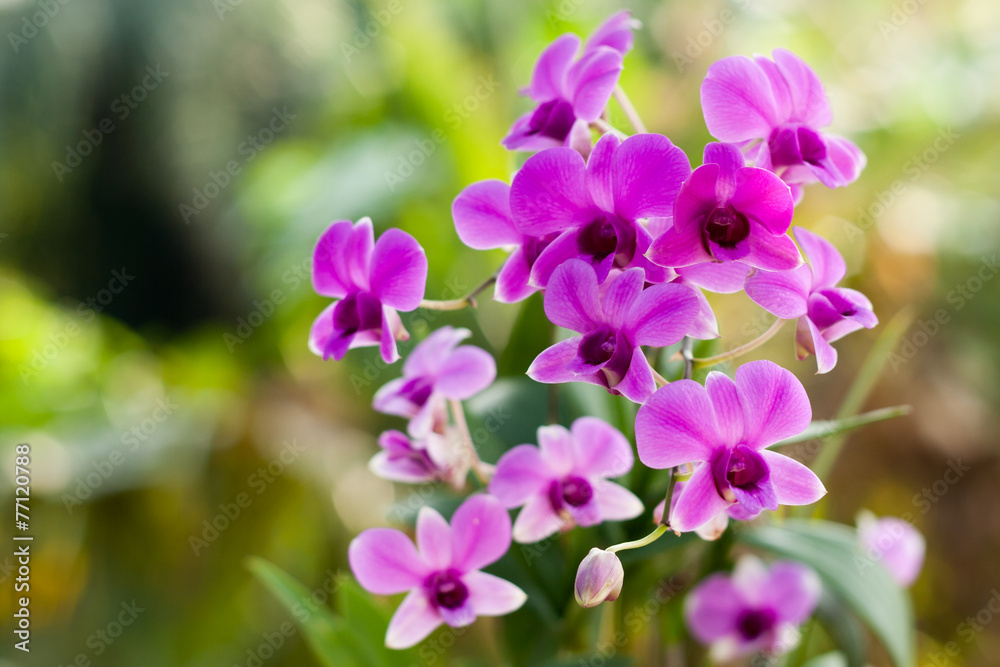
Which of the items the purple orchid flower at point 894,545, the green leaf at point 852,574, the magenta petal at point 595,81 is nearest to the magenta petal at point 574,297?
the magenta petal at point 595,81

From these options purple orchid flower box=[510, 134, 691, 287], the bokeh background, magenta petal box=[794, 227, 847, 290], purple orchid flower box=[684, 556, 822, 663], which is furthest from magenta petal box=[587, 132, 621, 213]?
purple orchid flower box=[684, 556, 822, 663]

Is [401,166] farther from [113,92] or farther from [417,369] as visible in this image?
[113,92]

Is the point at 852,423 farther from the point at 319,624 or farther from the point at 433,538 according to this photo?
the point at 319,624

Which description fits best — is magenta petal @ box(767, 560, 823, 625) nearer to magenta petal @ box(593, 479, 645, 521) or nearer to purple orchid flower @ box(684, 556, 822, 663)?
purple orchid flower @ box(684, 556, 822, 663)

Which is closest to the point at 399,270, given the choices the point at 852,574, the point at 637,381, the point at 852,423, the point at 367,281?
the point at 367,281

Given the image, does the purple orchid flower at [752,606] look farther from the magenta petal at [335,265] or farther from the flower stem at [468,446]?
the magenta petal at [335,265]

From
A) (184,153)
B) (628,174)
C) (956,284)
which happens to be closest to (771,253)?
(628,174)

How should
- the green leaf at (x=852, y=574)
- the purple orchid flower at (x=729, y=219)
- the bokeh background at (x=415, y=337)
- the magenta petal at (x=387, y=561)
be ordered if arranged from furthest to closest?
the bokeh background at (x=415, y=337) → the green leaf at (x=852, y=574) → the magenta petal at (x=387, y=561) → the purple orchid flower at (x=729, y=219)
